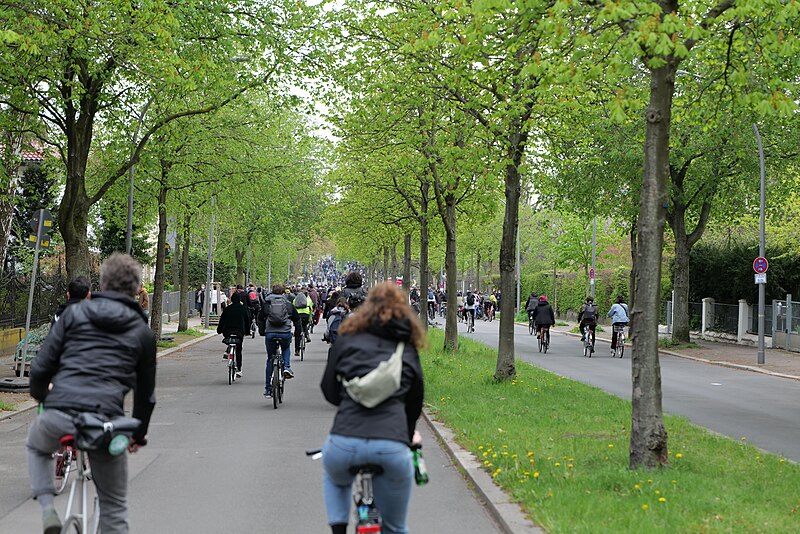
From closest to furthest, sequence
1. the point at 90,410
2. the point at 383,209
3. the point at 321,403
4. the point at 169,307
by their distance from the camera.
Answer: the point at 90,410 → the point at 321,403 → the point at 383,209 → the point at 169,307

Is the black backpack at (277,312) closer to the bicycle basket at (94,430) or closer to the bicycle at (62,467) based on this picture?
the bicycle at (62,467)

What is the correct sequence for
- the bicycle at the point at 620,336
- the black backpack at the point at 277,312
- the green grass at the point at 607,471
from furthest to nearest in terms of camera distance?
1. the bicycle at the point at 620,336
2. the black backpack at the point at 277,312
3. the green grass at the point at 607,471

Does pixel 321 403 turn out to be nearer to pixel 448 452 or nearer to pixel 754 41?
pixel 448 452

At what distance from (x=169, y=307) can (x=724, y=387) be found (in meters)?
35.4

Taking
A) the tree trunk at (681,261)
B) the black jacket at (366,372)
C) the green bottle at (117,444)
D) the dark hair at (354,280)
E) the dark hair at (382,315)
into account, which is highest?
the tree trunk at (681,261)

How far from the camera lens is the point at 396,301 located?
4871 mm

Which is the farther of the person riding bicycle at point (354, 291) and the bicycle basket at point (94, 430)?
the person riding bicycle at point (354, 291)

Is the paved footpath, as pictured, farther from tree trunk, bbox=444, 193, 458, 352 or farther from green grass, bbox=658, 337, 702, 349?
green grass, bbox=658, 337, 702, 349

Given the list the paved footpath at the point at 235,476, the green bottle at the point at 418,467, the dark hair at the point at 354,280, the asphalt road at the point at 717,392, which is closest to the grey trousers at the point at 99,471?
the green bottle at the point at 418,467

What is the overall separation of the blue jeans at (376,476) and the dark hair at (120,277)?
1.31 meters

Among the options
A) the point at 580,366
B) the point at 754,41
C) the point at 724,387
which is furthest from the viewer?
the point at 580,366

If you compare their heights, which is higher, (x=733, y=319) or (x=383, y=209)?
(x=383, y=209)

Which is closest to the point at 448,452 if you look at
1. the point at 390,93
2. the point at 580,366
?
the point at 390,93

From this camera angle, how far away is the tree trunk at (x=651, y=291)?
8688 mm
